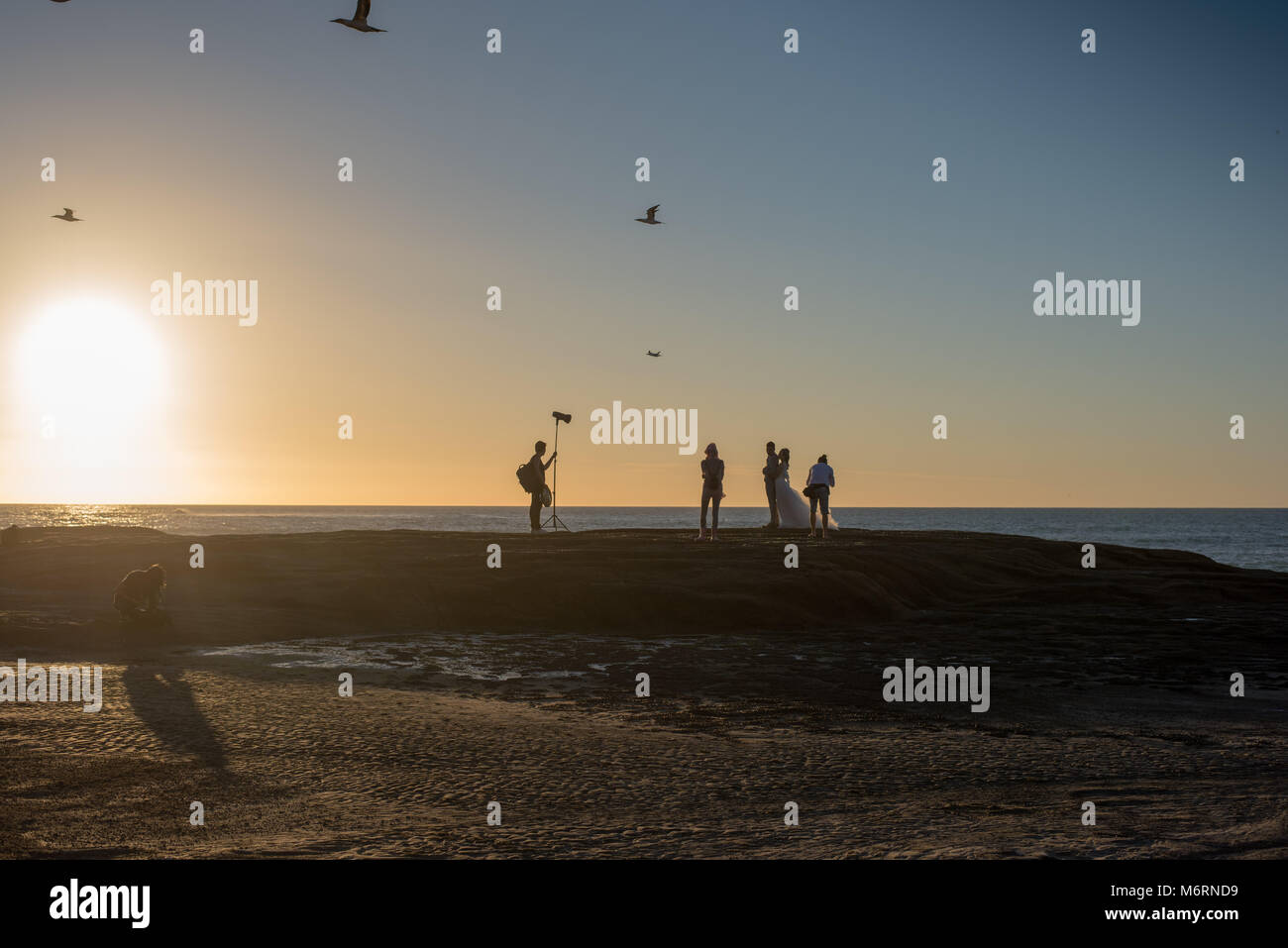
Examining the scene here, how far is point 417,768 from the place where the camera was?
6340 millimetres

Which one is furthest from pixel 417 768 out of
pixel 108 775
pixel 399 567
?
pixel 399 567

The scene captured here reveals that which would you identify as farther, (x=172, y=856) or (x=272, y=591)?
(x=272, y=591)

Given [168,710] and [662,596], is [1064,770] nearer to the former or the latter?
[168,710]

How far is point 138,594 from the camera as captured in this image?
38.1 feet

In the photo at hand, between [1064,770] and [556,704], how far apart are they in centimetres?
404

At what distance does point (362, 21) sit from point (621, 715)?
1151 cm

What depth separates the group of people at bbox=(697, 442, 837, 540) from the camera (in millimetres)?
21250

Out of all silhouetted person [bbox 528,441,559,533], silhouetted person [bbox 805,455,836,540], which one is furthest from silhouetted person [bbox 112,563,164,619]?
silhouetted person [bbox 805,455,836,540]

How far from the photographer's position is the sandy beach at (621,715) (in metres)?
5.12

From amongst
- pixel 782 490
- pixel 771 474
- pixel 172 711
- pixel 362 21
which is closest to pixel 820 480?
pixel 771 474

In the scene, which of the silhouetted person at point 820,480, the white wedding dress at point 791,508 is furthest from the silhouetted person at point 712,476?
the white wedding dress at point 791,508

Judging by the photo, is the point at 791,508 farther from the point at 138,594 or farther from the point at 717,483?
the point at 138,594

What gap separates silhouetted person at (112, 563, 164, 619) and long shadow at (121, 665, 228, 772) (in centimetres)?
203

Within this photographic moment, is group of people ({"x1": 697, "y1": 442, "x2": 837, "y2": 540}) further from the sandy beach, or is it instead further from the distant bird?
the distant bird
